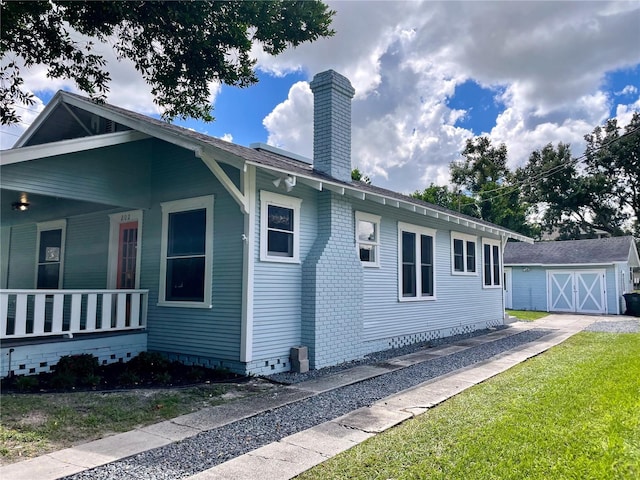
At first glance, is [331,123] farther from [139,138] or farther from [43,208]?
[43,208]

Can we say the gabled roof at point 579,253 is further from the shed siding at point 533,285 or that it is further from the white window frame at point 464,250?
the white window frame at point 464,250

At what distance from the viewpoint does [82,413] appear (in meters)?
4.70

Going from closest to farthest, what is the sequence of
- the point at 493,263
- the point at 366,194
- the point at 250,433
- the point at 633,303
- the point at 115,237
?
the point at 250,433 → the point at 366,194 → the point at 115,237 → the point at 493,263 → the point at 633,303

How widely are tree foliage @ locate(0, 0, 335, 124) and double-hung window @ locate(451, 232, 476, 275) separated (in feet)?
23.3

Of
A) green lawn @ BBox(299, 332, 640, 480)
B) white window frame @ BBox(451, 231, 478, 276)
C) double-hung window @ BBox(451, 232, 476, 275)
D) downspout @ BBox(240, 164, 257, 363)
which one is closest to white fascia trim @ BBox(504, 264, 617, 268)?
white window frame @ BBox(451, 231, 478, 276)

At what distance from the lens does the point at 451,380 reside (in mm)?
6484

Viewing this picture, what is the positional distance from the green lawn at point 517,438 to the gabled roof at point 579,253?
1706 cm

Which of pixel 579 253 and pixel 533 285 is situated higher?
pixel 579 253

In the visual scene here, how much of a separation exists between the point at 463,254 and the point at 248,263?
811 cm

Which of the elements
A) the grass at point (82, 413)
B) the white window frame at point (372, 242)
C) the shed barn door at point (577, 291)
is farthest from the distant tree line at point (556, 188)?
the grass at point (82, 413)

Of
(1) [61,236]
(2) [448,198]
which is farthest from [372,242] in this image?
(2) [448,198]

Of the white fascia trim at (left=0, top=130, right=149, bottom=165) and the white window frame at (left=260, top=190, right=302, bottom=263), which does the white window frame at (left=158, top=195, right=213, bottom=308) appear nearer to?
the white window frame at (left=260, top=190, right=302, bottom=263)

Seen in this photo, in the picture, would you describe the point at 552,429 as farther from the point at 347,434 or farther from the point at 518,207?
the point at 518,207

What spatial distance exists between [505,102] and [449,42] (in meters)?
11.3
